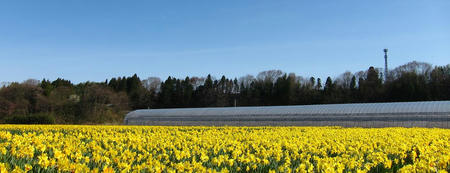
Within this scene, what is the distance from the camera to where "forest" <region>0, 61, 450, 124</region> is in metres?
42.1

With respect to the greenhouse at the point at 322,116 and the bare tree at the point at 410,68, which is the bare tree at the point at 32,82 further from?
the bare tree at the point at 410,68

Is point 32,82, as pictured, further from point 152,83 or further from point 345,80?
point 345,80

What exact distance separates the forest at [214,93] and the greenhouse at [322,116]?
383 inches

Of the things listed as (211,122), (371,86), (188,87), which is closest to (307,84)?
(371,86)

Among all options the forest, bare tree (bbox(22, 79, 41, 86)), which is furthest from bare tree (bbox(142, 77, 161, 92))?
bare tree (bbox(22, 79, 41, 86))

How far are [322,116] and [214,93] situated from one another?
32.6 metres

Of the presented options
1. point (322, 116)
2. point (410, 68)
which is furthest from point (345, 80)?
point (322, 116)

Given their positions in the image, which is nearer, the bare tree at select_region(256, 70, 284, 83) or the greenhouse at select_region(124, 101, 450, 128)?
the greenhouse at select_region(124, 101, 450, 128)

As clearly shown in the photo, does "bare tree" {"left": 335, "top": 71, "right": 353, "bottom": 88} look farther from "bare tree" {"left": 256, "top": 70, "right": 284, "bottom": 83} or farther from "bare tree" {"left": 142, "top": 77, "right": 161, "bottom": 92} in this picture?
"bare tree" {"left": 142, "top": 77, "right": 161, "bottom": 92}

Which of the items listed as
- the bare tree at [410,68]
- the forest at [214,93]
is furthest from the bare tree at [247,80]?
the bare tree at [410,68]

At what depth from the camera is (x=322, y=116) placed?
24734 mm

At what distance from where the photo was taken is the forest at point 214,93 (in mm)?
42125

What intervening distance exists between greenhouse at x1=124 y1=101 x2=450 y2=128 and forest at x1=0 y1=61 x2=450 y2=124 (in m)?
9.73

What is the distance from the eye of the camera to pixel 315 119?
2488 centimetres
